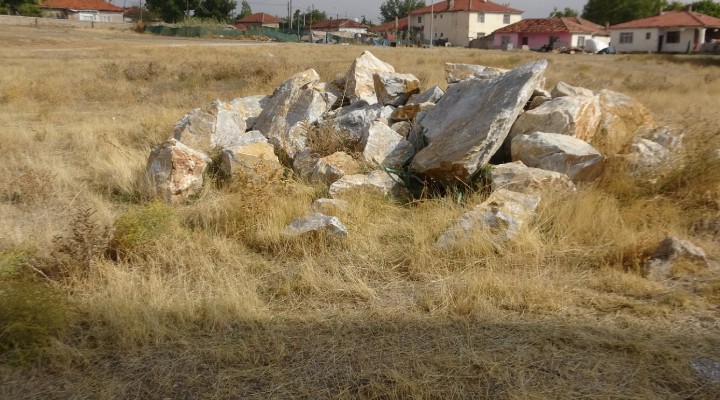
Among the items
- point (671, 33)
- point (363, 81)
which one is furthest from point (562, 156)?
point (671, 33)

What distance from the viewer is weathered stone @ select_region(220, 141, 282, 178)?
6.37 metres

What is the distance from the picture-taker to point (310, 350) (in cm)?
340

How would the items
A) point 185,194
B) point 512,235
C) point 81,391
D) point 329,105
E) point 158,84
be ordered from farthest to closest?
point 158,84
point 329,105
point 185,194
point 512,235
point 81,391

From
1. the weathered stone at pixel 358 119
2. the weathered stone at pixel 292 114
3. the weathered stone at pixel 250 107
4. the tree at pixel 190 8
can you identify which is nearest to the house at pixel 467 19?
the tree at pixel 190 8

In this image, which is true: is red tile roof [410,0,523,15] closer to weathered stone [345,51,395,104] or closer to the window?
the window

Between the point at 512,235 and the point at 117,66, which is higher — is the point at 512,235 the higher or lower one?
the lower one

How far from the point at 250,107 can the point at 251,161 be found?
3320mm

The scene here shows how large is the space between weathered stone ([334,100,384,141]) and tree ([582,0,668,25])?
269ft

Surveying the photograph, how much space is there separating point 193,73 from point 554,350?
57.1 feet

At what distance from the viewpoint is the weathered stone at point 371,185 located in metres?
6.01

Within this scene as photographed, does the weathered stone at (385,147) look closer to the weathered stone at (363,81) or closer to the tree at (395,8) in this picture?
the weathered stone at (363,81)

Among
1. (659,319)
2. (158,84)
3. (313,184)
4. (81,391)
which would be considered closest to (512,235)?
(659,319)

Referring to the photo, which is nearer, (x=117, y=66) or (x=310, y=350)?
(x=310, y=350)

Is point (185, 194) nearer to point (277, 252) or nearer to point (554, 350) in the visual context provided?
point (277, 252)
